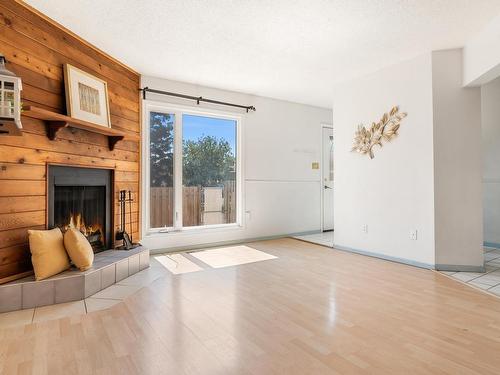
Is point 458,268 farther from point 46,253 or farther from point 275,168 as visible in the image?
point 46,253

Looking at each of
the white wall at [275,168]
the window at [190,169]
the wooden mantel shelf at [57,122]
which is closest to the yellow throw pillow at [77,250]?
the wooden mantel shelf at [57,122]

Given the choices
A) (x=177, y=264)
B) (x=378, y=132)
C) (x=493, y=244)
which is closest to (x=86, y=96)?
(x=177, y=264)

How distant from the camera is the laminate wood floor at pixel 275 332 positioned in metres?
1.62

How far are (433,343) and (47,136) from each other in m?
3.39

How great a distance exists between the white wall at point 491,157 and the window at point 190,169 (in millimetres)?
3904

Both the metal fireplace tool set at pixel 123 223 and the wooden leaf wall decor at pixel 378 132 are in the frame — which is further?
the wooden leaf wall decor at pixel 378 132

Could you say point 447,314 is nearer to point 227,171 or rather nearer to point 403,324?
point 403,324

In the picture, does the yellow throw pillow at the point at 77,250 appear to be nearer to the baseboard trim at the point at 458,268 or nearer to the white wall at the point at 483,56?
the baseboard trim at the point at 458,268

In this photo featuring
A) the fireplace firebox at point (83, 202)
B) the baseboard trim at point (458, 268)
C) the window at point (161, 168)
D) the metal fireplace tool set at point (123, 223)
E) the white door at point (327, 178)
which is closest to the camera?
the fireplace firebox at point (83, 202)

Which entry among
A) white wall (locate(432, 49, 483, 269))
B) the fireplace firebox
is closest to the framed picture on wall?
the fireplace firebox

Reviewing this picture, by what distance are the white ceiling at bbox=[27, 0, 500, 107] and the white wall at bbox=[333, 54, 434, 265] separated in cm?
32

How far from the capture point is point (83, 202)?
3.30m

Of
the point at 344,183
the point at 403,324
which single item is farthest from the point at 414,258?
the point at 403,324

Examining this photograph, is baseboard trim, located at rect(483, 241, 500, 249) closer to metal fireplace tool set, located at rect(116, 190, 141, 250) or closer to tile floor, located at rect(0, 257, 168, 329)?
tile floor, located at rect(0, 257, 168, 329)
